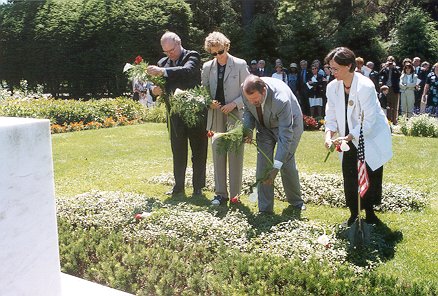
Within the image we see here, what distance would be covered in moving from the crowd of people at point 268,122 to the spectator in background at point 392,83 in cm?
907

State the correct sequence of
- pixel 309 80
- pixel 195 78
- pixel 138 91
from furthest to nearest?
1. pixel 138 91
2. pixel 309 80
3. pixel 195 78

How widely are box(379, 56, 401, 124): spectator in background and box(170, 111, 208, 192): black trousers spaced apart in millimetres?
8884

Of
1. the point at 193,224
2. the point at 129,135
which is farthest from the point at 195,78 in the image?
the point at 129,135

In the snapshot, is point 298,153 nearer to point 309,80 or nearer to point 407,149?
point 407,149

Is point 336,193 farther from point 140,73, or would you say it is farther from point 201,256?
point 140,73

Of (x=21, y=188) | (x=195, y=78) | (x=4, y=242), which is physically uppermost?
(x=195, y=78)

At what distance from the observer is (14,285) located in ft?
9.46

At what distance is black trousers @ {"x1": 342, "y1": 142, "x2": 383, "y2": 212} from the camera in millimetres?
5344

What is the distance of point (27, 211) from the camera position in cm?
288

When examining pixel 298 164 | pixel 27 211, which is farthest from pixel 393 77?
pixel 27 211

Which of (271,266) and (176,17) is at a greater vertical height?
(176,17)

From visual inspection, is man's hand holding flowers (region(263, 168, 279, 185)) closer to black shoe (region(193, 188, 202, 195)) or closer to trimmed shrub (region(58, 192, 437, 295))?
trimmed shrub (region(58, 192, 437, 295))

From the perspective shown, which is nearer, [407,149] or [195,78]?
[195,78]

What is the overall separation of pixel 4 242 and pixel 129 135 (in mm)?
10255
